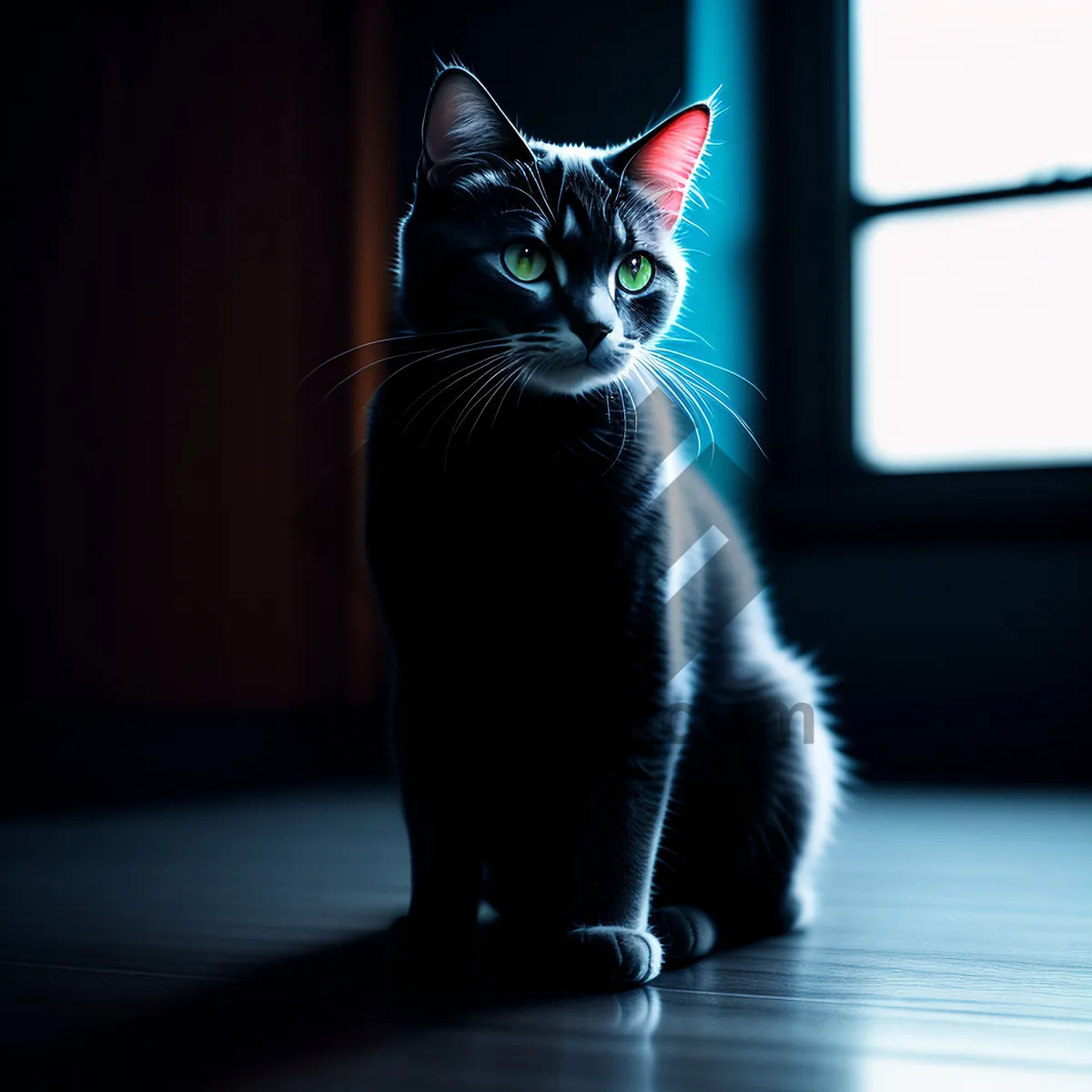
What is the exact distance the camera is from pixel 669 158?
0.90m

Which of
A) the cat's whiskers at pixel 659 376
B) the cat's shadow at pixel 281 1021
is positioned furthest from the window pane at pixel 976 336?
the cat's shadow at pixel 281 1021

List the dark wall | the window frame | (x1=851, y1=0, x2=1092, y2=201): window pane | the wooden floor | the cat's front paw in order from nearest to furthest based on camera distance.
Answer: the wooden floor, the cat's front paw, the dark wall, (x1=851, y1=0, x2=1092, y2=201): window pane, the window frame

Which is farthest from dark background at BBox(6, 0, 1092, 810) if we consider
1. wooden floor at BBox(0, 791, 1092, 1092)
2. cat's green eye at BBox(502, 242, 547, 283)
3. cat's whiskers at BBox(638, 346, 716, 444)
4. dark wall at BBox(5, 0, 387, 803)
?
cat's green eye at BBox(502, 242, 547, 283)

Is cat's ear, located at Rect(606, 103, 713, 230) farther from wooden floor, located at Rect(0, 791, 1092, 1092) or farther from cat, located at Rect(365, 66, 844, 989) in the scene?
wooden floor, located at Rect(0, 791, 1092, 1092)

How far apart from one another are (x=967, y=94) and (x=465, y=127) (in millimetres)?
1924

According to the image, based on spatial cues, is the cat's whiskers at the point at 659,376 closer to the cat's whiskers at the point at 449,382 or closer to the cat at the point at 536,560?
the cat at the point at 536,560

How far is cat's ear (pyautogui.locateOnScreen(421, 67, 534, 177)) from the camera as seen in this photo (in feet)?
2.63

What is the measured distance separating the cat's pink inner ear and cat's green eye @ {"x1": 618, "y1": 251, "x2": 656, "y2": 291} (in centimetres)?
7

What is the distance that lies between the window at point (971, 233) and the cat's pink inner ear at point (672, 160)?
155 cm

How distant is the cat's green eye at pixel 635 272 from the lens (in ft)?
2.76

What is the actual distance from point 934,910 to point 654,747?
0.39 metres

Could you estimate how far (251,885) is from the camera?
1.11 meters

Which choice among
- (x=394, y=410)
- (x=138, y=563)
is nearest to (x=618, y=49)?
(x=138, y=563)

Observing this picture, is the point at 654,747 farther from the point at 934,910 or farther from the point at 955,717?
the point at 955,717
